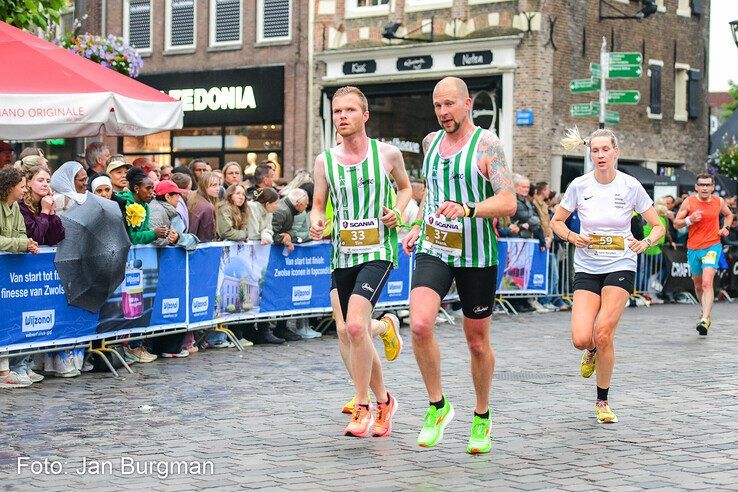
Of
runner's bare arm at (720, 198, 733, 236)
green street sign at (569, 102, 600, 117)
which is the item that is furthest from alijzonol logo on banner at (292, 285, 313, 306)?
green street sign at (569, 102, 600, 117)

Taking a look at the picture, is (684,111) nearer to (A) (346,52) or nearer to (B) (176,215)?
(A) (346,52)

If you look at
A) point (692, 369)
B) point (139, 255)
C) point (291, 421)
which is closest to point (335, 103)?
point (291, 421)

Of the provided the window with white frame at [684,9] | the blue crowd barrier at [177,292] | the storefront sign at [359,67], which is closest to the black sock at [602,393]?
the blue crowd barrier at [177,292]

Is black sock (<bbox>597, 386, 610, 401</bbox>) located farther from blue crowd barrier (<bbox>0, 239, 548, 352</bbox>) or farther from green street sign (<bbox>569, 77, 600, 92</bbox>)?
green street sign (<bbox>569, 77, 600, 92</bbox>)

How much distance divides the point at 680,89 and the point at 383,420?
28.9 meters

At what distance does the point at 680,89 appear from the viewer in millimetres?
35281

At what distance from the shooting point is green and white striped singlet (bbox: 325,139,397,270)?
8.18 m

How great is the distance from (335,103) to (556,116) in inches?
890

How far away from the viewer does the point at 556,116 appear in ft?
99.3

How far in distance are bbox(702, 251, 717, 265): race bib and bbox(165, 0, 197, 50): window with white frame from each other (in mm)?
21902

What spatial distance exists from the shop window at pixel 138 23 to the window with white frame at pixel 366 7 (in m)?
7.00

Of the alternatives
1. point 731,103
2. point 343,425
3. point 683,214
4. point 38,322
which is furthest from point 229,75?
point 731,103

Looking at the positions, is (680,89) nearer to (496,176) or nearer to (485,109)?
(485,109)

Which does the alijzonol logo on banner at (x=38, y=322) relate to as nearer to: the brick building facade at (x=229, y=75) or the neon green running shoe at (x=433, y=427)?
the neon green running shoe at (x=433, y=427)
